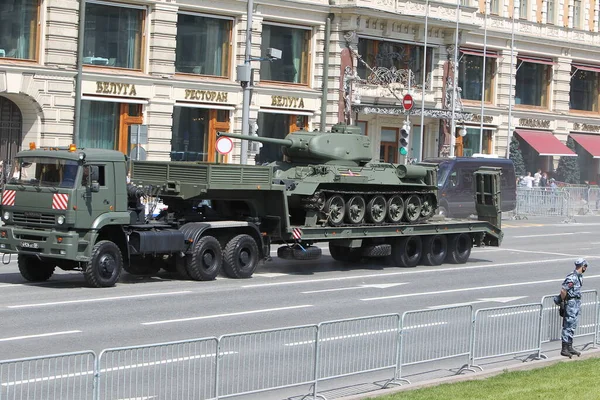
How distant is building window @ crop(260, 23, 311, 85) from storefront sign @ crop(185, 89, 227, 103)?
2289 millimetres

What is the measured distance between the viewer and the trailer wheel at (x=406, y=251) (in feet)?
85.8

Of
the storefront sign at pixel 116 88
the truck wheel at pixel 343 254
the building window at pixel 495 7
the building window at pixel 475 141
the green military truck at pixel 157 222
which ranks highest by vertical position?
the building window at pixel 495 7

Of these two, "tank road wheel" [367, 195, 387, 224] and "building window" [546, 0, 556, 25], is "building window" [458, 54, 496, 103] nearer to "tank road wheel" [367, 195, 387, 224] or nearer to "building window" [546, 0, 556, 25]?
"building window" [546, 0, 556, 25]

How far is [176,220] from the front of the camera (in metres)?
22.2

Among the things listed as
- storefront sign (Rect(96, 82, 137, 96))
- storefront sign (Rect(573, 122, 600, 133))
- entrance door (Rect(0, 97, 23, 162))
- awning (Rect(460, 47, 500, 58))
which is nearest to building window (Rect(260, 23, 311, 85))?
storefront sign (Rect(96, 82, 137, 96))

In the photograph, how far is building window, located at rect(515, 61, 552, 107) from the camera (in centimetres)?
5753

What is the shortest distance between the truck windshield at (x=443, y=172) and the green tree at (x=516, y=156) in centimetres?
1694

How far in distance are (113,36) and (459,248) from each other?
17.1m

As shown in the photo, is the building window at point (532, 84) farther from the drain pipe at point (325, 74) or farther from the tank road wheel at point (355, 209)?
the tank road wheel at point (355, 209)

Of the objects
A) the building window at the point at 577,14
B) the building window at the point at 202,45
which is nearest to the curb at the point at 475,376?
the building window at the point at 202,45

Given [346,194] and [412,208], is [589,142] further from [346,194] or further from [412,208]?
[346,194]

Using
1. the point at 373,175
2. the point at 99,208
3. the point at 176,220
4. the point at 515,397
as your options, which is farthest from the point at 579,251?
the point at 515,397

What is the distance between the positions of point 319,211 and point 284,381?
12325mm

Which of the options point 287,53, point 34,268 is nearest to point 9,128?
point 287,53
